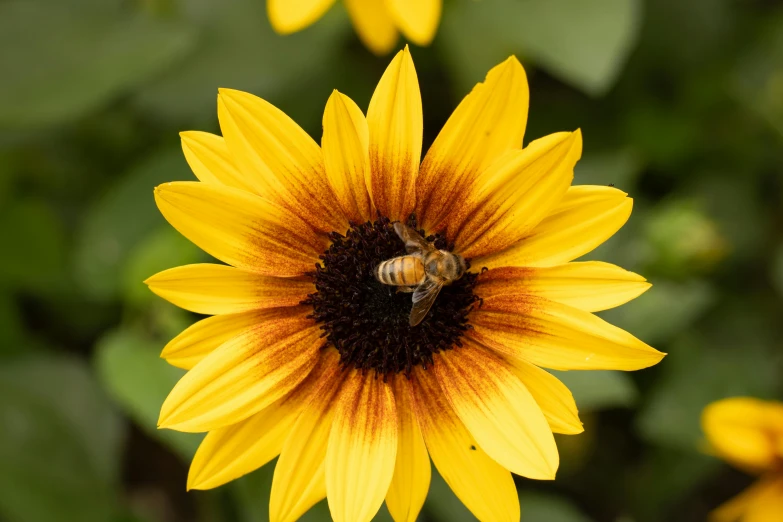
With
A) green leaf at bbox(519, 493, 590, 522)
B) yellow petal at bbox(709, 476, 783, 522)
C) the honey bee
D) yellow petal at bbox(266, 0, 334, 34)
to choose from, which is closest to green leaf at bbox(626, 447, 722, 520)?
yellow petal at bbox(709, 476, 783, 522)

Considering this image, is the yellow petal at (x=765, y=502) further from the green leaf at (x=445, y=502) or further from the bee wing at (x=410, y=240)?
the bee wing at (x=410, y=240)

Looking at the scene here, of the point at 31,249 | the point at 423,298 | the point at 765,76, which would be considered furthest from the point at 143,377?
the point at 765,76

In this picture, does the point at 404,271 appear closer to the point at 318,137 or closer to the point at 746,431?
the point at 746,431

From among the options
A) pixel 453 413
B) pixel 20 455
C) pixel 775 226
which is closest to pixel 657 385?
pixel 775 226

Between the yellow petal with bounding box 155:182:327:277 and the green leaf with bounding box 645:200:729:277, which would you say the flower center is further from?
the green leaf with bounding box 645:200:729:277

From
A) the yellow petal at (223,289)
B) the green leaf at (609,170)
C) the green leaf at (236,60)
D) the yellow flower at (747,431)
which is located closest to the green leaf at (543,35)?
the green leaf at (609,170)

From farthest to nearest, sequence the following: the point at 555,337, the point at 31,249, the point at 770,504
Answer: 1. the point at 31,249
2. the point at 770,504
3. the point at 555,337

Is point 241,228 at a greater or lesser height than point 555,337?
greater
